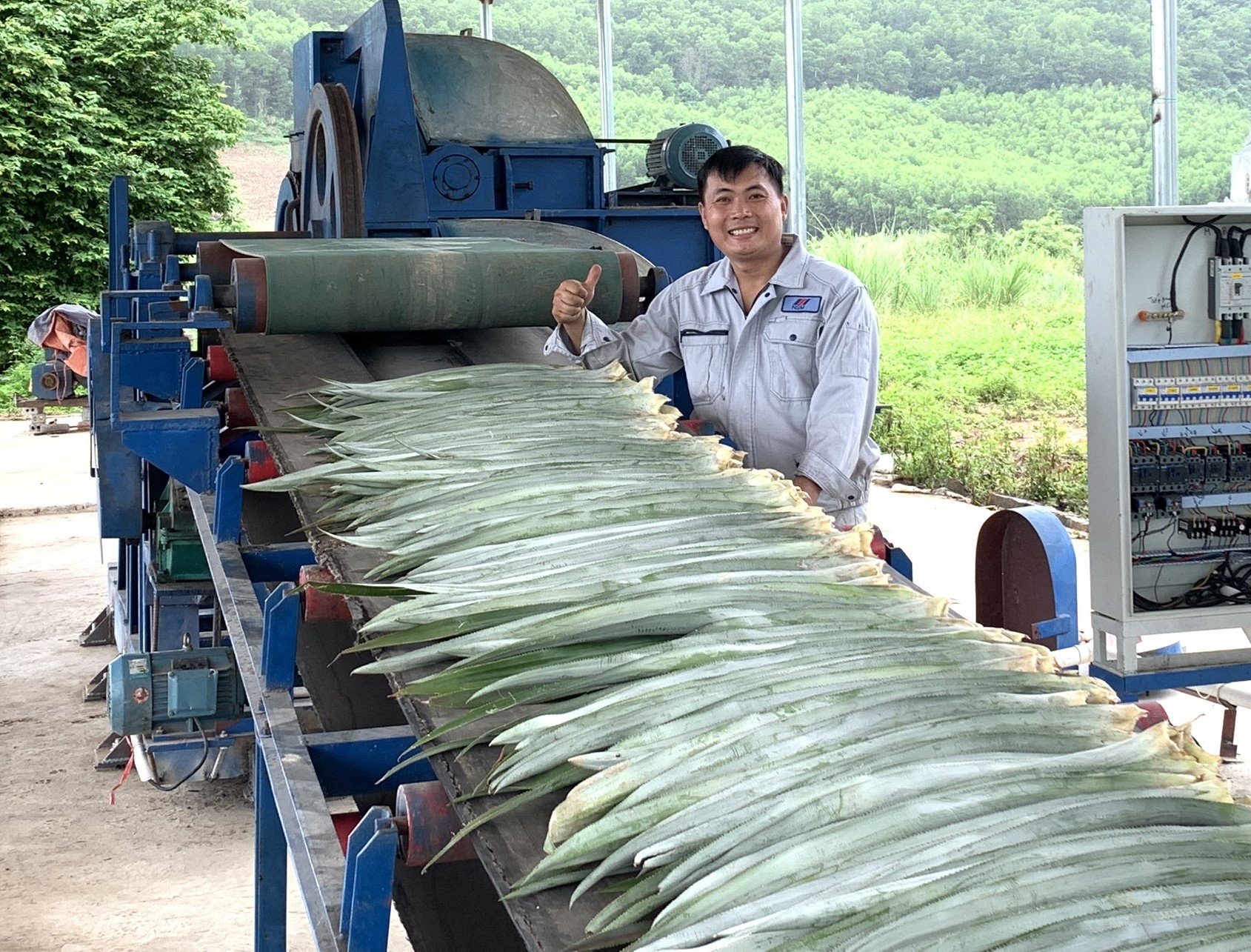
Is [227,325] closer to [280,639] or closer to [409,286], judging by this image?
[409,286]

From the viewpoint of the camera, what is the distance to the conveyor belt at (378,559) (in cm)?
137

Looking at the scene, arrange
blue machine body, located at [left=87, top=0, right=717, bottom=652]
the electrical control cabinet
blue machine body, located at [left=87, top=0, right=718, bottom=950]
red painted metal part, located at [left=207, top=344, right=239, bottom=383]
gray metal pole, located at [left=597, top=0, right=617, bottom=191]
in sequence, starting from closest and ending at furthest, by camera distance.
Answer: blue machine body, located at [left=87, top=0, right=718, bottom=950] → blue machine body, located at [left=87, top=0, right=717, bottom=652] → red painted metal part, located at [left=207, top=344, right=239, bottom=383] → the electrical control cabinet → gray metal pole, located at [left=597, top=0, right=617, bottom=191]

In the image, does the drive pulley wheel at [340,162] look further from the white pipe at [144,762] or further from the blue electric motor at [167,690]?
the white pipe at [144,762]

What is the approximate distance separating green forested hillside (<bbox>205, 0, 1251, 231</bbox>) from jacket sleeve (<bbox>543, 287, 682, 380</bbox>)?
10.7 m

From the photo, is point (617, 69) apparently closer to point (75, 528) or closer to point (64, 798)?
point (75, 528)

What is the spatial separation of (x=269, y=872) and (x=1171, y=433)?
3.61 meters

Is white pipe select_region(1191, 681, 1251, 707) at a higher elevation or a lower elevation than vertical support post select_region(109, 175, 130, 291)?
lower

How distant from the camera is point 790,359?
335cm

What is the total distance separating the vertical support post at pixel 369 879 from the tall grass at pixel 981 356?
28.4 feet

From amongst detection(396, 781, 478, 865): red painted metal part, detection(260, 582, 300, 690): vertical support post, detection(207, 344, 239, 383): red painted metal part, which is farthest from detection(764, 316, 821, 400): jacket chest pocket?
detection(396, 781, 478, 865): red painted metal part

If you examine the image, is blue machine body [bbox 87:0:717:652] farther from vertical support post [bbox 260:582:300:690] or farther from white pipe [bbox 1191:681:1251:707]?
white pipe [bbox 1191:681:1251:707]

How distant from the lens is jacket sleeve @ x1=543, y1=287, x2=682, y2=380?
3.47 meters

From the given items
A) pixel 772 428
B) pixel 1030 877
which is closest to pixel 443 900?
pixel 772 428

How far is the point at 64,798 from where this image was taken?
5.41 metres
